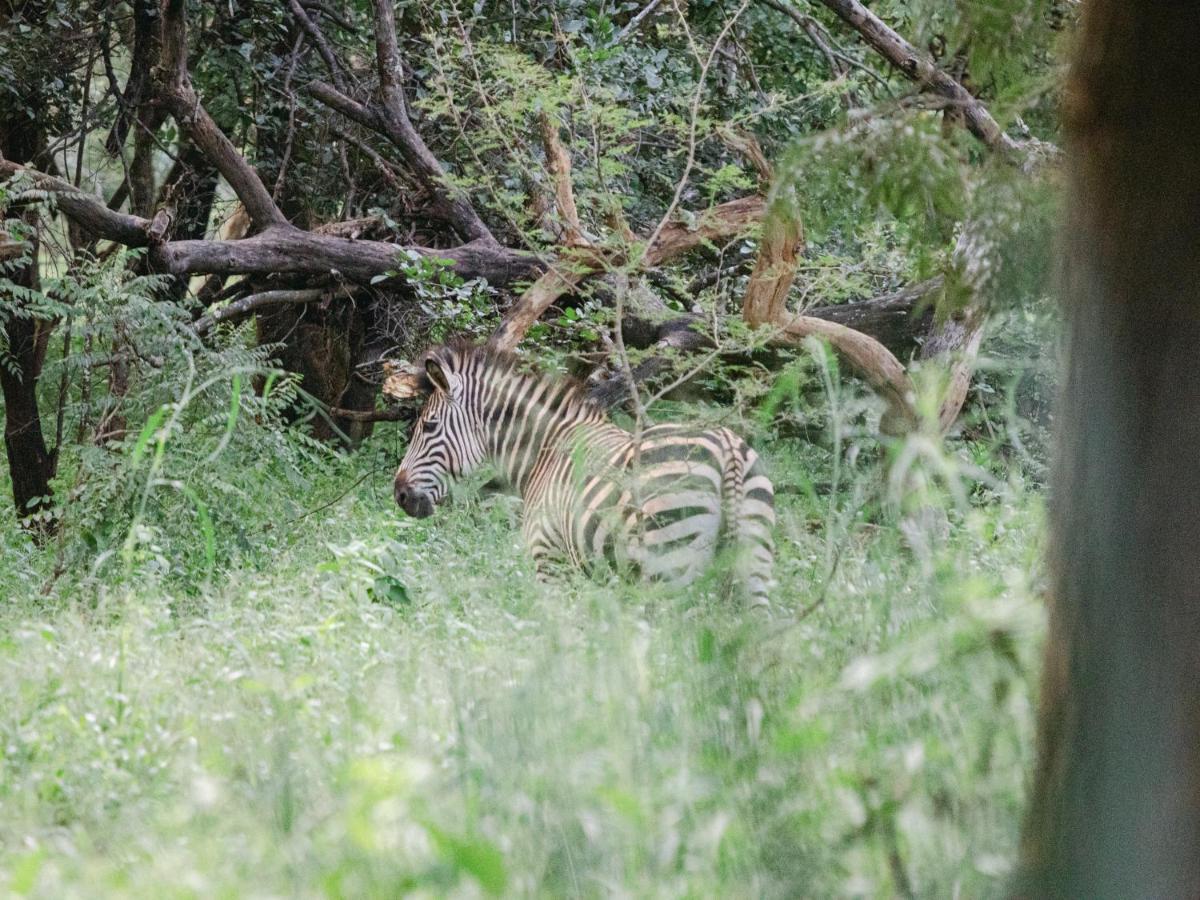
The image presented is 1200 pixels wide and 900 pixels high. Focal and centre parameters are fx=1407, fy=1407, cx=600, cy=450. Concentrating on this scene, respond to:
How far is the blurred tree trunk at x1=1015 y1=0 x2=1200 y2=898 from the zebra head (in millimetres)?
5562

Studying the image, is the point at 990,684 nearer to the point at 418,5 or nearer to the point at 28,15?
the point at 418,5

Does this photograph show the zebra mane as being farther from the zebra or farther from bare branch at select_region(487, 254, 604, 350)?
bare branch at select_region(487, 254, 604, 350)

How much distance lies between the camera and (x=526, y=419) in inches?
309

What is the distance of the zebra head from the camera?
796 centimetres

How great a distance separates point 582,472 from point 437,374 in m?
3.17

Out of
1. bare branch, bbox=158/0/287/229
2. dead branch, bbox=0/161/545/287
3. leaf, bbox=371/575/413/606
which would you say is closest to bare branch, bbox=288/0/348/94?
bare branch, bbox=158/0/287/229

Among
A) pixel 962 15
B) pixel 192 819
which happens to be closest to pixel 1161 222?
pixel 962 15

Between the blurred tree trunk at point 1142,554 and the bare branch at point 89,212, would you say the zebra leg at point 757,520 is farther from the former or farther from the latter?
the bare branch at point 89,212

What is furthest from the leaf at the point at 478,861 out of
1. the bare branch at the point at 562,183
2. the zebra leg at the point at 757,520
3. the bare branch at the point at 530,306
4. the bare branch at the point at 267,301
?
the bare branch at the point at 267,301

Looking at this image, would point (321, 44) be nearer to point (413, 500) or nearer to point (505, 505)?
point (505, 505)

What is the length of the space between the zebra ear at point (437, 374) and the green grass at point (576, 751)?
3.28 m

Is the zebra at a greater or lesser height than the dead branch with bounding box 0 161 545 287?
lesser

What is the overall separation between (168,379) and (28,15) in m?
4.97

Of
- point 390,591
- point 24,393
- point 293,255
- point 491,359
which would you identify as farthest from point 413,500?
point 24,393
